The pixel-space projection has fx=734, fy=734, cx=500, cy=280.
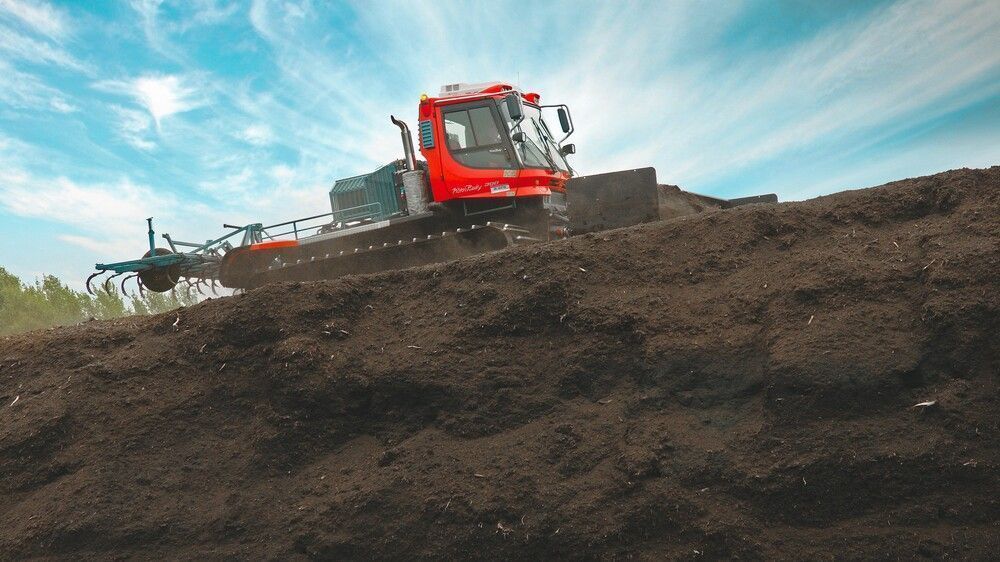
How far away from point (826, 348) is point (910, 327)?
47 cm

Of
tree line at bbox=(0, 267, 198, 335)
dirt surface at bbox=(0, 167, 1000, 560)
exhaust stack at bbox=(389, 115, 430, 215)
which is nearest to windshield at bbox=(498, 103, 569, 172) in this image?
exhaust stack at bbox=(389, 115, 430, 215)

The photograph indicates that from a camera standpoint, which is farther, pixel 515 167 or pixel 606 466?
pixel 515 167

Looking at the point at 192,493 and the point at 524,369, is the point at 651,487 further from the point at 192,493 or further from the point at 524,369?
the point at 192,493

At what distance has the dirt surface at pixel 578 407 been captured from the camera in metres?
3.72

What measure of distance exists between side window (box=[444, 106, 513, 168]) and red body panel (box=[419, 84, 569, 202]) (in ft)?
0.29

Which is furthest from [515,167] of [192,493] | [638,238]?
[192,493]

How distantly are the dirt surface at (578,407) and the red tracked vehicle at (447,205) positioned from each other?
4.82 m

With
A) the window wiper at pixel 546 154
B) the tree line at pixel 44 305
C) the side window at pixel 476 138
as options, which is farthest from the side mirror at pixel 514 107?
the tree line at pixel 44 305

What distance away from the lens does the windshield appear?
10.6 metres

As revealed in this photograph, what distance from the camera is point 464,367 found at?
474 cm

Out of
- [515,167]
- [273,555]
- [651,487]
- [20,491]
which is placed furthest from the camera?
[515,167]

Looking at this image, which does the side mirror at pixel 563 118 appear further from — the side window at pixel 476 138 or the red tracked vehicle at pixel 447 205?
the side window at pixel 476 138

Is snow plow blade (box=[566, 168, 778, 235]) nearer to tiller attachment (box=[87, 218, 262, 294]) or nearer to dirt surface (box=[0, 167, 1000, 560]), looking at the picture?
dirt surface (box=[0, 167, 1000, 560])

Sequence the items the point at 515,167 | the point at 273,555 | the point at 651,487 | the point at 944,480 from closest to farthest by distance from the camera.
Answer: the point at 944,480
the point at 651,487
the point at 273,555
the point at 515,167
